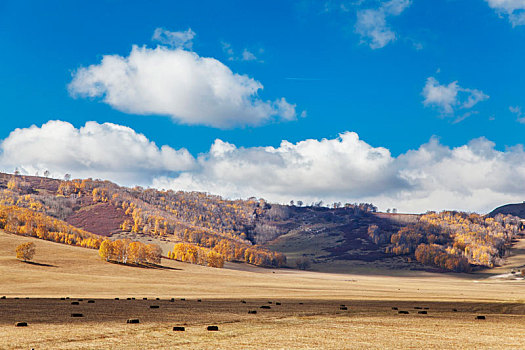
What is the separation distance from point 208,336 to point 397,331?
15299mm

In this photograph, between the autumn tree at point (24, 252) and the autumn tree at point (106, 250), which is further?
the autumn tree at point (106, 250)

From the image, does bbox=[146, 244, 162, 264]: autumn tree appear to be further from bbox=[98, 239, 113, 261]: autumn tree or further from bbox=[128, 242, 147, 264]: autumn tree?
bbox=[98, 239, 113, 261]: autumn tree

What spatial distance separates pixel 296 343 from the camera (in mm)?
30266

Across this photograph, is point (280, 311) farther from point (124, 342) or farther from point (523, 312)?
point (523, 312)

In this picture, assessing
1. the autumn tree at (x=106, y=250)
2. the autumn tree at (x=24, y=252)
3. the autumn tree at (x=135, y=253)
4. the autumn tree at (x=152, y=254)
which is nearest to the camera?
the autumn tree at (x=24, y=252)

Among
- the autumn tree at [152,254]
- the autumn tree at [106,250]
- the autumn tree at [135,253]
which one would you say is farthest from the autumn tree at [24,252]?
the autumn tree at [152,254]

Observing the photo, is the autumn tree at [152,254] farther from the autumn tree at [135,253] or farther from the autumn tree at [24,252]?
the autumn tree at [24,252]

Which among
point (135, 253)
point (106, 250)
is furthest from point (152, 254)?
point (106, 250)

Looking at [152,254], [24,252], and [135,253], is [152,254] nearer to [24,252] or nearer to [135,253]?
[135,253]

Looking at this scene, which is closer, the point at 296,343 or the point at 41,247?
the point at 296,343

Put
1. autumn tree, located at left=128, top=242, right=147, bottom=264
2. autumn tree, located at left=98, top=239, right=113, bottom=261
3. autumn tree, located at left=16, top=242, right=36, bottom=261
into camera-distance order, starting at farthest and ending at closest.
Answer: autumn tree, located at left=128, top=242, right=147, bottom=264 → autumn tree, located at left=98, top=239, right=113, bottom=261 → autumn tree, located at left=16, top=242, right=36, bottom=261

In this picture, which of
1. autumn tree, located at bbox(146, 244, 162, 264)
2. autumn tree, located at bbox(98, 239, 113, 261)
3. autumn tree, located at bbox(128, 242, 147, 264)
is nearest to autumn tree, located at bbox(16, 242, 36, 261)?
autumn tree, located at bbox(98, 239, 113, 261)

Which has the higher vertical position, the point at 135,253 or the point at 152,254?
the point at 135,253

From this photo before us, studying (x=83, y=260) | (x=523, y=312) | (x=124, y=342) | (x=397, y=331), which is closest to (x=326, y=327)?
(x=397, y=331)
